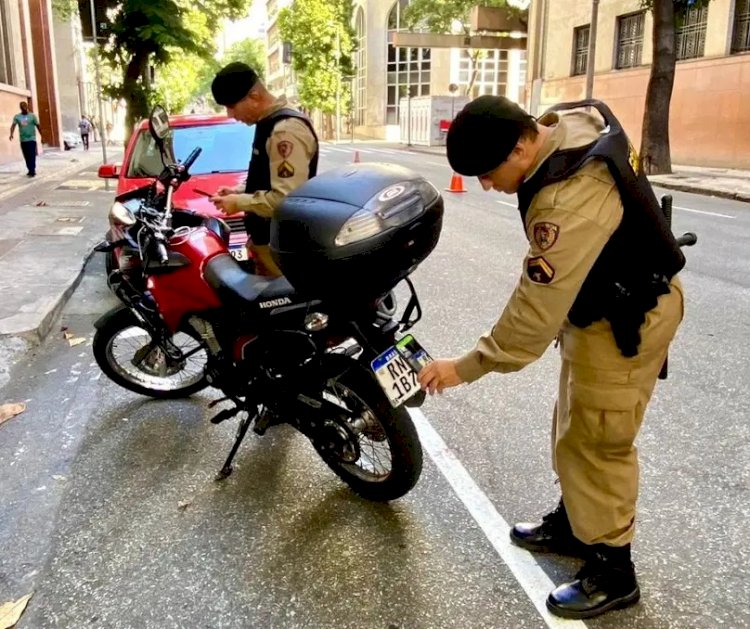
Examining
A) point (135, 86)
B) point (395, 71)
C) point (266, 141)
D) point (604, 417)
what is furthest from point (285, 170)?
point (395, 71)

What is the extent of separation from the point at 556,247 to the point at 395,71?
59.3 metres

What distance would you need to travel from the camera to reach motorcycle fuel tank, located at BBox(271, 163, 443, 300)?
105 inches

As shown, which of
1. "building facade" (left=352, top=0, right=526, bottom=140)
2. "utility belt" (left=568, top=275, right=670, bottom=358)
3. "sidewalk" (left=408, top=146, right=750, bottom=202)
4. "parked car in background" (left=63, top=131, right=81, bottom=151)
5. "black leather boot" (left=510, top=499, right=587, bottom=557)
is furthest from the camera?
"building facade" (left=352, top=0, right=526, bottom=140)

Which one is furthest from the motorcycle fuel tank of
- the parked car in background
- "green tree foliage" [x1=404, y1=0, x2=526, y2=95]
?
"green tree foliage" [x1=404, y1=0, x2=526, y2=95]

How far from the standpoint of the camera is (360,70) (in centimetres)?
6153

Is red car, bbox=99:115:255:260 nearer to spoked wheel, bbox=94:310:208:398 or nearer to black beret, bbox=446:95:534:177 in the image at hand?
spoked wheel, bbox=94:310:208:398

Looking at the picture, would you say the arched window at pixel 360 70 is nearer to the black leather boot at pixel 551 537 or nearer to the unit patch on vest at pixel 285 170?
the unit patch on vest at pixel 285 170

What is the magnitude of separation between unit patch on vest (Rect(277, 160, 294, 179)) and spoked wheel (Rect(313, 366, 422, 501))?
45.9 inches

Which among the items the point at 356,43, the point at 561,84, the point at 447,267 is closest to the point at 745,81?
the point at 561,84

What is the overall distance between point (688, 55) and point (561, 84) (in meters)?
7.78

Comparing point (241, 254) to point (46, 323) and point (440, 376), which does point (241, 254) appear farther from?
point (440, 376)

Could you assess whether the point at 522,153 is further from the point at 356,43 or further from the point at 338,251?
the point at 356,43

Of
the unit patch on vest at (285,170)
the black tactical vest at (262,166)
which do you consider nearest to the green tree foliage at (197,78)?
the black tactical vest at (262,166)

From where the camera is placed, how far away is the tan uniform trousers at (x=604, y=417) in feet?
7.90
